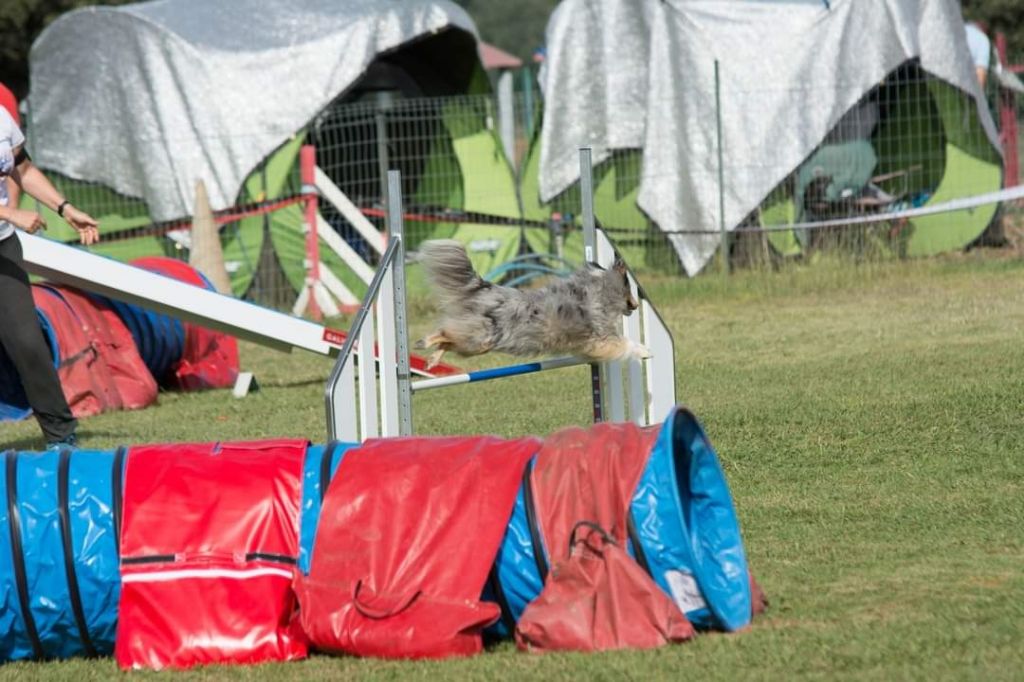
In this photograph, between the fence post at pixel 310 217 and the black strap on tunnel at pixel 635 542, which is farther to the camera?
the fence post at pixel 310 217

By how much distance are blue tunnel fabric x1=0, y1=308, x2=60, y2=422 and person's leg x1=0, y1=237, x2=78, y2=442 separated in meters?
2.30

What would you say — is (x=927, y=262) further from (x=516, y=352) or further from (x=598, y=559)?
(x=598, y=559)

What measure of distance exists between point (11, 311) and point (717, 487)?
3.12 metres

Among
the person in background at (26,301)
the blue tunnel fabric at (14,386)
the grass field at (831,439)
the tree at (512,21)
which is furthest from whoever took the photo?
the tree at (512,21)

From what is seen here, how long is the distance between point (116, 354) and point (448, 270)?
154 inches

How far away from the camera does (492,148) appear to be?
14.0m

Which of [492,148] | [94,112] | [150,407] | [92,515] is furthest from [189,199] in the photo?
[92,515]

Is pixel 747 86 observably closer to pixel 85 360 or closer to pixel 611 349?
pixel 85 360

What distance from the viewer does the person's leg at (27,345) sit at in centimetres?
558

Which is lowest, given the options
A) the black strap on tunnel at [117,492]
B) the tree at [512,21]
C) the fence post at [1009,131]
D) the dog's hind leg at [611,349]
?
the black strap on tunnel at [117,492]

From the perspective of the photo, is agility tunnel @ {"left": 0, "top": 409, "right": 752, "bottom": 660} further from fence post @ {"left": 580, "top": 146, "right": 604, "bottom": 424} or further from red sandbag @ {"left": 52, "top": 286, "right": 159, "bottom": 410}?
red sandbag @ {"left": 52, "top": 286, "right": 159, "bottom": 410}

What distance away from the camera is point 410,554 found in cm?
356

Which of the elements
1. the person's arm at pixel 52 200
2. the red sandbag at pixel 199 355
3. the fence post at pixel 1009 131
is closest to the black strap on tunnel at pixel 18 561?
the person's arm at pixel 52 200

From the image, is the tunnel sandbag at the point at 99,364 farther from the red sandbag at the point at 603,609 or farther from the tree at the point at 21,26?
the tree at the point at 21,26
